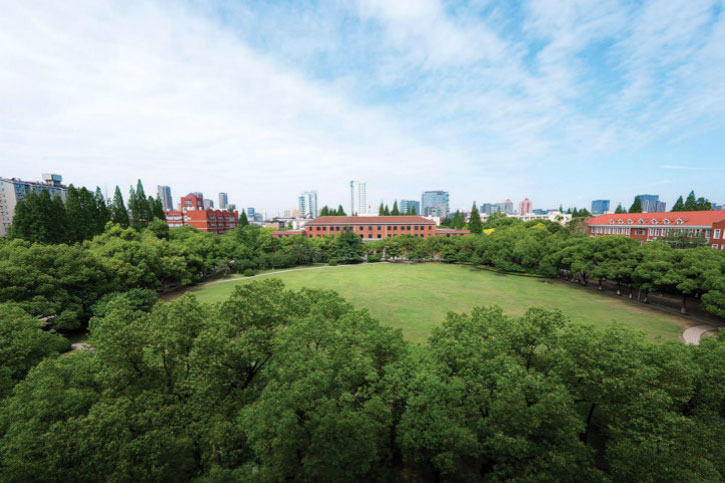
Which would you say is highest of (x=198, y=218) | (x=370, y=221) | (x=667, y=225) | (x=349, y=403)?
(x=198, y=218)

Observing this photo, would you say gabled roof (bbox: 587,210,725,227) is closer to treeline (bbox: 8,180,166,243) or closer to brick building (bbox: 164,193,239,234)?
brick building (bbox: 164,193,239,234)

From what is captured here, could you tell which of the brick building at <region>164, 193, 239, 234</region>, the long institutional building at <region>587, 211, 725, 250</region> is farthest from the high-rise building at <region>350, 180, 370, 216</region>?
the long institutional building at <region>587, 211, 725, 250</region>

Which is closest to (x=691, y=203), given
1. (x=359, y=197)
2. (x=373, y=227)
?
(x=373, y=227)

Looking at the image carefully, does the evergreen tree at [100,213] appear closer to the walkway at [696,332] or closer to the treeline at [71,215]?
the treeline at [71,215]

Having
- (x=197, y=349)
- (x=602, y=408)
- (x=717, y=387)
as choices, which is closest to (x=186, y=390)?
(x=197, y=349)

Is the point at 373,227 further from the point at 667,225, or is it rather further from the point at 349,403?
the point at 349,403

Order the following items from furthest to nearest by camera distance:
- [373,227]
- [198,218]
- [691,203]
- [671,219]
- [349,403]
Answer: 1. [198,218]
2. [373,227]
3. [691,203]
4. [671,219]
5. [349,403]
